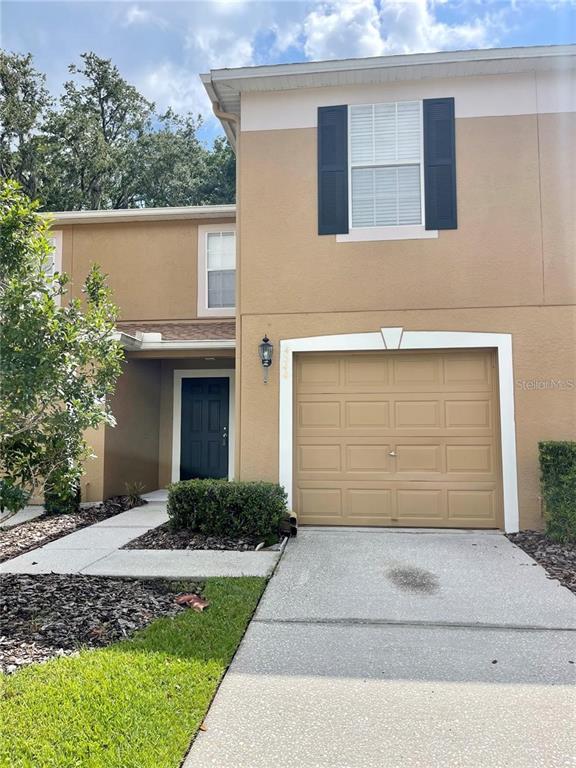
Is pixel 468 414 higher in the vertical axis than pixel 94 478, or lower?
higher

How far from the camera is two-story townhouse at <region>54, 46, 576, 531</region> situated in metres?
6.77

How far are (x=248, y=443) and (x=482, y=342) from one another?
348 cm

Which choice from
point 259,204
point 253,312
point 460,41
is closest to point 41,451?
point 253,312

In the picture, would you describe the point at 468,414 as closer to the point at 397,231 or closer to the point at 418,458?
the point at 418,458

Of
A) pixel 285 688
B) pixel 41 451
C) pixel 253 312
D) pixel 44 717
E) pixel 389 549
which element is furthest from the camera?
pixel 253 312

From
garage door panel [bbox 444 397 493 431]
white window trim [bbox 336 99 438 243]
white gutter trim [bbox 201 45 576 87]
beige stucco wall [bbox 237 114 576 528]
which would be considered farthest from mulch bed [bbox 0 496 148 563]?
white gutter trim [bbox 201 45 576 87]

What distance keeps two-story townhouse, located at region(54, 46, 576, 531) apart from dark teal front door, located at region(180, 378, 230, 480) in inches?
117

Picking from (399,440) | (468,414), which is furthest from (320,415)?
(468,414)

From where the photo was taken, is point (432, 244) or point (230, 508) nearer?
point (230, 508)

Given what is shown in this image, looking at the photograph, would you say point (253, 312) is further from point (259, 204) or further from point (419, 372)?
point (419, 372)

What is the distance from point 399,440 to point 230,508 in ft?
8.10

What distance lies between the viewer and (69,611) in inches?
162

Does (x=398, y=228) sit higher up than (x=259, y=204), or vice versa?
(x=259, y=204)

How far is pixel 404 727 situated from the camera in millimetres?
2666
